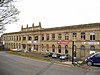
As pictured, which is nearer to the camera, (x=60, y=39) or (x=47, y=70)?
(x=47, y=70)

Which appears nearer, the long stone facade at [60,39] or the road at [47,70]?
the road at [47,70]

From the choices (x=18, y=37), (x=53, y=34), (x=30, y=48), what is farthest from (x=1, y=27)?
(x=18, y=37)

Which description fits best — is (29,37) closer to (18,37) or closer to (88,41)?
(18,37)

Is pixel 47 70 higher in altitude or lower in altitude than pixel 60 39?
higher

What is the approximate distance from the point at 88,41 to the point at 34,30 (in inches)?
958

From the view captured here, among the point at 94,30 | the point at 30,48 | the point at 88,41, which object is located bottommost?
the point at 30,48

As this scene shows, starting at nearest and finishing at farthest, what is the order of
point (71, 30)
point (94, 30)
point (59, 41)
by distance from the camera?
1. point (94, 30)
2. point (71, 30)
3. point (59, 41)

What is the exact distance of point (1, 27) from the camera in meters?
19.5

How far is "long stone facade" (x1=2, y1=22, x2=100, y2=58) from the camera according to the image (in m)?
42.9

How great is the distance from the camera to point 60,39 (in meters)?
52.2

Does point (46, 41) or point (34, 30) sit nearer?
point (46, 41)

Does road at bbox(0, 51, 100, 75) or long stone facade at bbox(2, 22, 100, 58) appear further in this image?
Answer: long stone facade at bbox(2, 22, 100, 58)

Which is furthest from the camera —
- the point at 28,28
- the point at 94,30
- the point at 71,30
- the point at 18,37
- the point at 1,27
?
the point at 18,37

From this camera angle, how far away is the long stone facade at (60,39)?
141 ft
